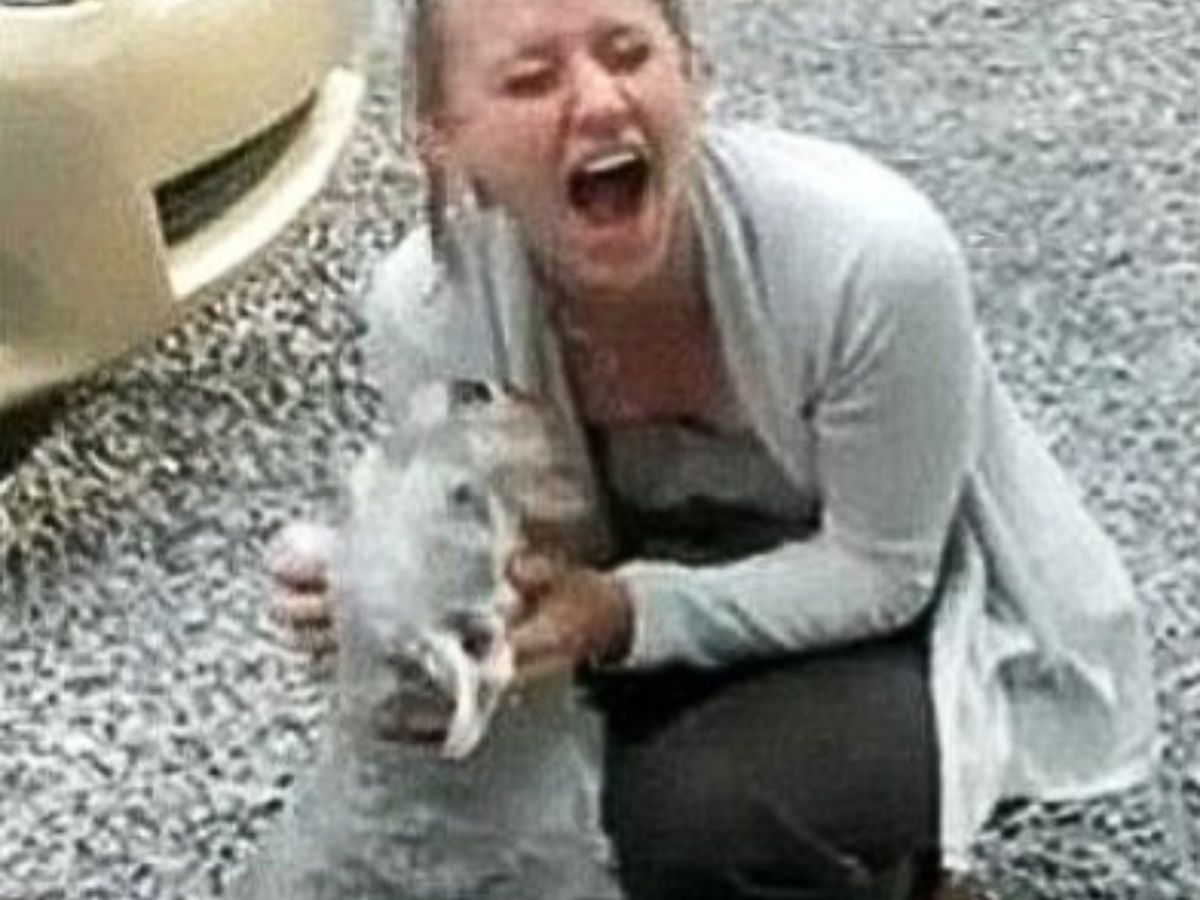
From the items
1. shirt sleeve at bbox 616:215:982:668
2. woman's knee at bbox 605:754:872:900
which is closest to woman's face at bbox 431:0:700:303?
shirt sleeve at bbox 616:215:982:668

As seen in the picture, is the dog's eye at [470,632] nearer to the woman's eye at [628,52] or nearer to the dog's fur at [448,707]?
the dog's fur at [448,707]

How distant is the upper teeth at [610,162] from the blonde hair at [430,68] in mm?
73

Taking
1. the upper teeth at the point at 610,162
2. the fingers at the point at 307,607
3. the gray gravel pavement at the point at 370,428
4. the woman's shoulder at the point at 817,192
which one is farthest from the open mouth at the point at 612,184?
the gray gravel pavement at the point at 370,428

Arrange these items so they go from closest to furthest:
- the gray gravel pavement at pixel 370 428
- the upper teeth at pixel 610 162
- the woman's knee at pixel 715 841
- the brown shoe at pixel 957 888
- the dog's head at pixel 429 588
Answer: the dog's head at pixel 429 588 → the upper teeth at pixel 610 162 → the woman's knee at pixel 715 841 → the brown shoe at pixel 957 888 → the gray gravel pavement at pixel 370 428

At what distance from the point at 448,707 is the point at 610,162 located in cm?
25

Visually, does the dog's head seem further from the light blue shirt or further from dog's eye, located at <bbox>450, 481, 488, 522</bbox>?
the light blue shirt

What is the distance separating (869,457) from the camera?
1484mm

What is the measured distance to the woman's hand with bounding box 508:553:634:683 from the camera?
1374mm

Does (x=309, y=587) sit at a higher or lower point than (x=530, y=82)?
lower

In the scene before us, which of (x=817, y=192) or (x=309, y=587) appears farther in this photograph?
(x=817, y=192)

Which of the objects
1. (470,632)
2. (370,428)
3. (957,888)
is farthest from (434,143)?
(370,428)

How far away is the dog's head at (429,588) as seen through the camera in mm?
1275

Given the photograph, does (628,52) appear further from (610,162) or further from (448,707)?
(448,707)

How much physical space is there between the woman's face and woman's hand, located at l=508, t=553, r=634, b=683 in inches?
5.5
